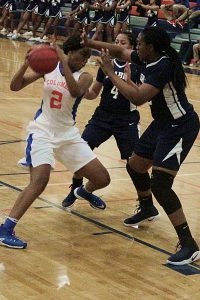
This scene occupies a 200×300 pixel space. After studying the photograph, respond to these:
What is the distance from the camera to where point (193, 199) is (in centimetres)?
768

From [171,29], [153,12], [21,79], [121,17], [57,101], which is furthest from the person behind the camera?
[121,17]

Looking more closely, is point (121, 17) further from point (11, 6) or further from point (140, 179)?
point (140, 179)

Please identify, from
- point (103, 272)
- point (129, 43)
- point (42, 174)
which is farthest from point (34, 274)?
point (129, 43)

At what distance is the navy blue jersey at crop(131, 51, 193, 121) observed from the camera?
560 centimetres

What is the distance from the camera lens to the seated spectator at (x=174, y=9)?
20.3m

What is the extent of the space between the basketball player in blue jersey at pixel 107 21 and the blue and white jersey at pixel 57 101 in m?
15.8

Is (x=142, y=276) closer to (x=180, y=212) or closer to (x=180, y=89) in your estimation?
(x=180, y=212)

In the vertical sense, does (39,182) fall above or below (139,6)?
above

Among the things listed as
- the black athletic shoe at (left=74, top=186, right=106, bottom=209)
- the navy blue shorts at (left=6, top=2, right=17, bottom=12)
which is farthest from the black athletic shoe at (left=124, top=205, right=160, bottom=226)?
the navy blue shorts at (left=6, top=2, right=17, bottom=12)

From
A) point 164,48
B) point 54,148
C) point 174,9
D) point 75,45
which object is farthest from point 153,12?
point 164,48

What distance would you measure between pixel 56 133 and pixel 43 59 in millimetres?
748

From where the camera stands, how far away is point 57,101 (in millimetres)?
6141

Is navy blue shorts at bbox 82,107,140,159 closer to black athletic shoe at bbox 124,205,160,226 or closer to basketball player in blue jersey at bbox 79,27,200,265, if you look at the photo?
black athletic shoe at bbox 124,205,160,226

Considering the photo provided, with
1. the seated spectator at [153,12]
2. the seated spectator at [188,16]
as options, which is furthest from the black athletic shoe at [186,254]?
the seated spectator at [153,12]
